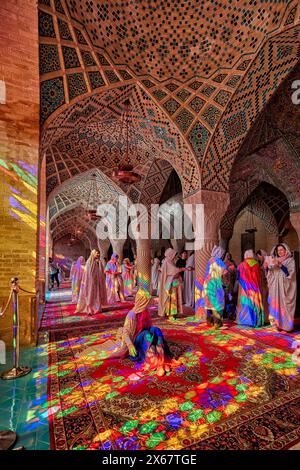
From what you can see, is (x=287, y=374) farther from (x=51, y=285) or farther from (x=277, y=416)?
(x=51, y=285)

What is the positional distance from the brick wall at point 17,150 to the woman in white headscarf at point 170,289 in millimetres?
3481

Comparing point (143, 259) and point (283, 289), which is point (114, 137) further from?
point (283, 289)

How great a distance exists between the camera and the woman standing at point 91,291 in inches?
305

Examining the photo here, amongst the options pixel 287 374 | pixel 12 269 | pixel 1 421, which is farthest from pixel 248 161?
pixel 1 421

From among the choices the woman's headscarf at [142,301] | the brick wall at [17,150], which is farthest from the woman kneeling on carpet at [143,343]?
the brick wall at [17,150]

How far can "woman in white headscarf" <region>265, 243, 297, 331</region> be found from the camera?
5512mm

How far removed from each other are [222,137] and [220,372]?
6.05 meters

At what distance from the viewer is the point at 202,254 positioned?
6.88 metres

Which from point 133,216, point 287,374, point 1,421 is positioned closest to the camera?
point 1,421

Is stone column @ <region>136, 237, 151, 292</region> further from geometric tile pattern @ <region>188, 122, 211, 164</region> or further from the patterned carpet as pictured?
geometric tile pattern @ <region>188, 122, 211, 164</region>

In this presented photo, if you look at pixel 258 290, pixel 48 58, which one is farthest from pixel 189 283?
pixel 48 58

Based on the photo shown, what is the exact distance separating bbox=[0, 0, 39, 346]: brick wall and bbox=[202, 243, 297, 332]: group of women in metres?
3.90

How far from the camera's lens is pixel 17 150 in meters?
4.86

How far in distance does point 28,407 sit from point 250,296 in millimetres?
5302
